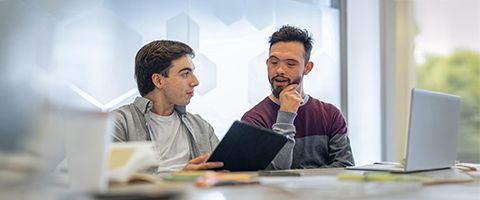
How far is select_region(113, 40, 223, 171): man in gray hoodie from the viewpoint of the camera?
8.11 ft

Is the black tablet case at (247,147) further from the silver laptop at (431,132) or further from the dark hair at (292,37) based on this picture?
the dark hair at (292,37)

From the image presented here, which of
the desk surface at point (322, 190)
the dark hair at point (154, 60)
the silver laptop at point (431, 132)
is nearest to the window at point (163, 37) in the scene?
the dark hair at point (154, 60)

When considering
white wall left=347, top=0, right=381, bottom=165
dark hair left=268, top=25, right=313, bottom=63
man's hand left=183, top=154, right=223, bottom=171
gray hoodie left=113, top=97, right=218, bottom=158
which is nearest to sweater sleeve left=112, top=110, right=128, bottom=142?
gray hoodie left=113, top=97, right=218, bottom=158

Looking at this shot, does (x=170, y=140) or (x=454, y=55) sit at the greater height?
(x=454, y=55)

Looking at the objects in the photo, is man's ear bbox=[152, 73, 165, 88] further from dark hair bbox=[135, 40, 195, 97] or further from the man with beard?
the man with beard

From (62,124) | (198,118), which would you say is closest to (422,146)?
(198,118)

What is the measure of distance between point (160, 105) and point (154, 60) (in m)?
0.20

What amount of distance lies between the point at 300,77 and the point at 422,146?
891 mm

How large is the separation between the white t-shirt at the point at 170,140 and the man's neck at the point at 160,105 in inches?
1.0

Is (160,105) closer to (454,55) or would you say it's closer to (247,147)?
(247,147)

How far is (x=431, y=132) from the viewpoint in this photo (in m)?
2.01

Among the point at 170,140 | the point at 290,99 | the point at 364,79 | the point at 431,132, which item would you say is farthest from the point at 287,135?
the point at 364,79

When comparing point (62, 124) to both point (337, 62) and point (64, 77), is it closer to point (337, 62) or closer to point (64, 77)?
point (64, 77)

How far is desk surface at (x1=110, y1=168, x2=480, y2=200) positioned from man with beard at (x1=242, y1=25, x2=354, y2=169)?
1043 mm
